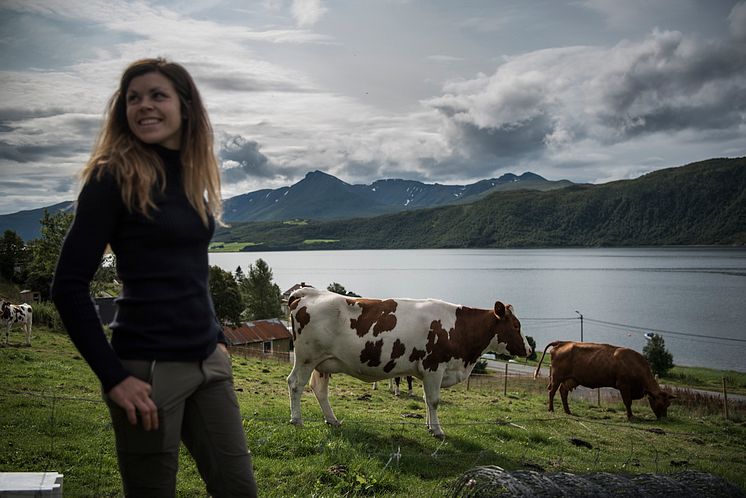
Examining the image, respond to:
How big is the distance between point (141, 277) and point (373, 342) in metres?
8.22

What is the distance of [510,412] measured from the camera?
16.0 m

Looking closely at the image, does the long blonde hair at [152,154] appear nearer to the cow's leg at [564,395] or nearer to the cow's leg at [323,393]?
the cow's leg at [323,393]

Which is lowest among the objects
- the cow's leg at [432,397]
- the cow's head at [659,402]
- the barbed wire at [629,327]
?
the barbed wire at [629,327]

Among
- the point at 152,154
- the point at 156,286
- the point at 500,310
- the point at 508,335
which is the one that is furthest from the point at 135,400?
the point at 508,335

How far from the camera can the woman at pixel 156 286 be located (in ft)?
8.50

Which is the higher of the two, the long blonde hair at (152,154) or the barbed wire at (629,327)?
the long blonde hair at (152,154)

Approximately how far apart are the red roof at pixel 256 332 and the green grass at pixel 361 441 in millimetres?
36365

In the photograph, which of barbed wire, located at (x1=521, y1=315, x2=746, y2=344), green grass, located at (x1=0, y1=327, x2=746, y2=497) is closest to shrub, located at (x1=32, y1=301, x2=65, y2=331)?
green grass, located at (x1=0, y1=327, x2=746, y2=497)

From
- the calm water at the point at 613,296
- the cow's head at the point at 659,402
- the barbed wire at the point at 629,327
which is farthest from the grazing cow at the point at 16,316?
the barbed wire at the point at 629,327

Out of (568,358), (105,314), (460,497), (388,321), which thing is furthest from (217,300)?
(460,497)

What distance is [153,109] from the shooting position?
9.73 ft

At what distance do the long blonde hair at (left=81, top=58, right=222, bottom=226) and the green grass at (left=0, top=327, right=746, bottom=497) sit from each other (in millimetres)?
4397

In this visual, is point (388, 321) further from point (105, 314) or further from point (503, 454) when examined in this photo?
point (105, 314)

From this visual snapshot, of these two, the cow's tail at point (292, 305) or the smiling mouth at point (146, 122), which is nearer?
the smiling mouth at point (146, 122)
